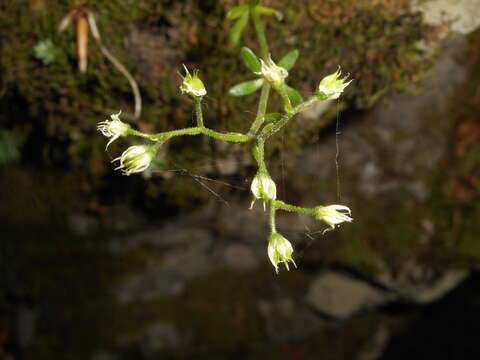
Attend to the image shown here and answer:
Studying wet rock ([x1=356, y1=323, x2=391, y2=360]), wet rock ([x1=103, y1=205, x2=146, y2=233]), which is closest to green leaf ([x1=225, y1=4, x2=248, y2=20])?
wet rock ([x1=103, y1=205, x2=146, y2=233])

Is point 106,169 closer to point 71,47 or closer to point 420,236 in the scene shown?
point 71,47

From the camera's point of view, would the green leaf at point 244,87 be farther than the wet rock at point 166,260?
No

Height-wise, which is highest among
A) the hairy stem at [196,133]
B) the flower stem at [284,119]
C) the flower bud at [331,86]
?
the flower bud at [331,86]

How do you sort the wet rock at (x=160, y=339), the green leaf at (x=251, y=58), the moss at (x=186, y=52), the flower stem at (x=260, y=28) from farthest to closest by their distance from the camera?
1. the wet rock at (x=160, y=339)
2. the moss at (x=186, y=52)
3. the flower stem at (x=260, y=28)
4. the green leaf at (x=251, y=58)

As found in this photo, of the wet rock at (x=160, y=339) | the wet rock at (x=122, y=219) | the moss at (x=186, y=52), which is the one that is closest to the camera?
the moss at (x=186, y=52)

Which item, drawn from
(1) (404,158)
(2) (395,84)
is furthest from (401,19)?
(1) (404,158)

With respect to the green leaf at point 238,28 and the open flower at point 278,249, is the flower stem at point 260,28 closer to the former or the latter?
the green leaf at point 238,28

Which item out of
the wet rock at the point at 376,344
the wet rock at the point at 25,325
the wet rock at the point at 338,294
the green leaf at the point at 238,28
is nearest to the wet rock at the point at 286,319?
the wet rock at the point at 338,294
